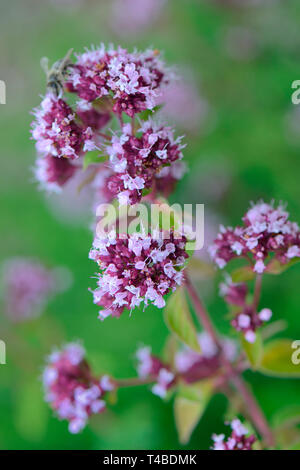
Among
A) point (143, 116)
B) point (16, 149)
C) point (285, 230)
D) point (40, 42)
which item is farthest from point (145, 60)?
point (40, 42)

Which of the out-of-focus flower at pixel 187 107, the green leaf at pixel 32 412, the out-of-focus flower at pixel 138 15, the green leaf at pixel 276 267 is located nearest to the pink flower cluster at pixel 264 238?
the green leaf at pixel 276 267

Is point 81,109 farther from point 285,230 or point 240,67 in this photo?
point 240,67

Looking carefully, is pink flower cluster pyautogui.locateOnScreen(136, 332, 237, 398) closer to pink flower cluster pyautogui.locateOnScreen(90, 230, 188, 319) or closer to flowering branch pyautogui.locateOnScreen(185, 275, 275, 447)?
flowering branch pyautogui.locateOnScreen(185, 275, 275, 447)

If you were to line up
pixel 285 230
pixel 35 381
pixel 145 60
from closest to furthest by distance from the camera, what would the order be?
pixel 285 230, pixel 145 60, pixel 35 381

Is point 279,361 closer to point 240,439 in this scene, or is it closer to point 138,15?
point 240,439

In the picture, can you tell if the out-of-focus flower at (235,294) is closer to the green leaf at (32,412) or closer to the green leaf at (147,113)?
the green leaf at (147,113)

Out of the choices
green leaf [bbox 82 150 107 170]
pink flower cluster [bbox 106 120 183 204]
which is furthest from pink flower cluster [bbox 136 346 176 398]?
green leaf [bbox 82 150 107 170]
